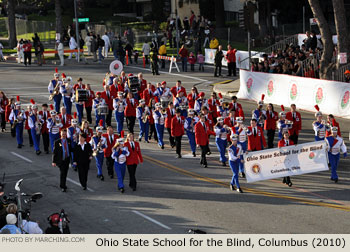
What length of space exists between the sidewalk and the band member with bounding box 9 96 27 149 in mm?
12108

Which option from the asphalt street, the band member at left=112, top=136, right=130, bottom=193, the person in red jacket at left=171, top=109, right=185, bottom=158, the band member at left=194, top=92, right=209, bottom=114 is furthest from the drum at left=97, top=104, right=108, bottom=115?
the band member at left=112, top=136, right=130, bottom=193

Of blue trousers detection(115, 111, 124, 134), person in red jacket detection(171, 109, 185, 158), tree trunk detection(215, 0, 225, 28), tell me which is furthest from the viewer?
tree trunk detection(215, 0, 225, 28)

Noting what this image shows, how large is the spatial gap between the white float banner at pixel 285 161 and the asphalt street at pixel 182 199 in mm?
458

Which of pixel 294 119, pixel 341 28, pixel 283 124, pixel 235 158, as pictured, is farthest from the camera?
pixel 341 28

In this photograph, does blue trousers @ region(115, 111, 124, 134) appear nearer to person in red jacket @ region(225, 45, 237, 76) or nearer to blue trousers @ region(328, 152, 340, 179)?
blue trousers @ region(328, 152, 340, 179)

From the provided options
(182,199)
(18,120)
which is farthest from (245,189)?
(18,120)

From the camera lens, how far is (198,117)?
2445cm

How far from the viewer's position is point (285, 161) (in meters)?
20.9

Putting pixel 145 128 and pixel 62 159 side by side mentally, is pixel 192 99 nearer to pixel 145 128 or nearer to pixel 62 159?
pixel 145 128

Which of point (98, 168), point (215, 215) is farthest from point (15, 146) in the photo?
point (215, 215)

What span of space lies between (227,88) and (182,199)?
686 inches

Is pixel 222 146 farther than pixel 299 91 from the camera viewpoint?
No

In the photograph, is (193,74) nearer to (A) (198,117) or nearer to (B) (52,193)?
(A) (198,117)

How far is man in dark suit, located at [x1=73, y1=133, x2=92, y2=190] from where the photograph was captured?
21.1 metres
